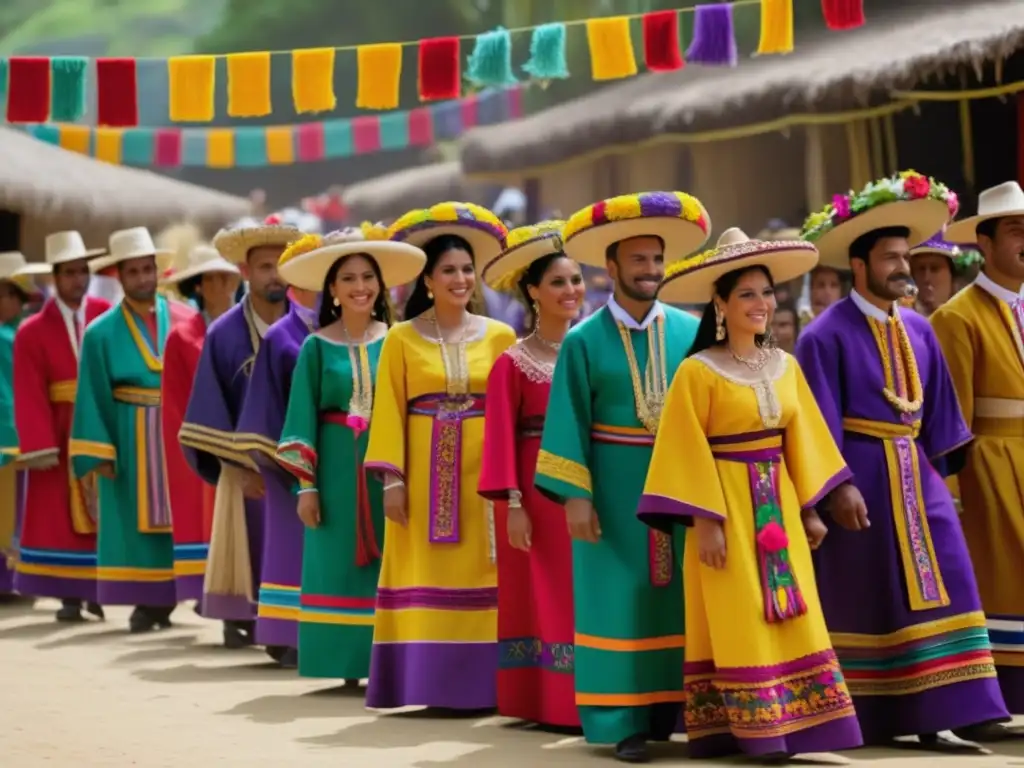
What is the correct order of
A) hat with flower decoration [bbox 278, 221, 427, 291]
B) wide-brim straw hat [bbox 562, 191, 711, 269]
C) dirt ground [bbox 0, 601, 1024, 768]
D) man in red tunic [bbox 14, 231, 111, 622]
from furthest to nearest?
man in red tunic [bbox 14, 231, 111, 622], hat with flower decoration [bbox 278, 221, 427, 291], wide-brim straw hat [bbox 562, 191, 711, 269], dirt ground [bbox 0, 601, 1024, 768]

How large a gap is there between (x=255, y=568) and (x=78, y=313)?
2.95m

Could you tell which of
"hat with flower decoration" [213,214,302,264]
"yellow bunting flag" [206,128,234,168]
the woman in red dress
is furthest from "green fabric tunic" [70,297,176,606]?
"yellow bunting flag" [206,128,234,168]

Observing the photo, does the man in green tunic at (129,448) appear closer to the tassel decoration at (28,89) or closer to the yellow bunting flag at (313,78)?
the tassel decoration at (28,89)

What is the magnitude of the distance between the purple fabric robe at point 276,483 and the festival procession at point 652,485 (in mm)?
13

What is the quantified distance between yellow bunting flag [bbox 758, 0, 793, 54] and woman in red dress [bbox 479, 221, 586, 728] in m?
5.09

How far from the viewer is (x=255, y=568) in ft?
34.9

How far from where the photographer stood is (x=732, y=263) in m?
7.18

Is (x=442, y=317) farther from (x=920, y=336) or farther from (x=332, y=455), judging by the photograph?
(x=920, y=336)

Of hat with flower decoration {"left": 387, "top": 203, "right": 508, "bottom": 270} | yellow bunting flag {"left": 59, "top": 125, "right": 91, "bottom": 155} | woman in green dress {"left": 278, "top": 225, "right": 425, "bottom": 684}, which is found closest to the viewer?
hat with flower decoration {"left": 387, "top": 203, "right": 508, "bottom": 270}

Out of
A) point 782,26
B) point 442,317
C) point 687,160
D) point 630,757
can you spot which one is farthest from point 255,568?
point 687,160

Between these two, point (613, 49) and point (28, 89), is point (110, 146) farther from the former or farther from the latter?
point (613, 49)

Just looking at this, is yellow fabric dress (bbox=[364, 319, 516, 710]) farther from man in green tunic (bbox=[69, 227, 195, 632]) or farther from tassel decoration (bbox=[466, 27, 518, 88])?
tassel decoration (bbox=[466, 27, 518, 88])

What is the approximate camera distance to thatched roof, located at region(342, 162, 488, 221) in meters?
36.0

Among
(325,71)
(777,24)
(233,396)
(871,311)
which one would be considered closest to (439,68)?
(325,71)
